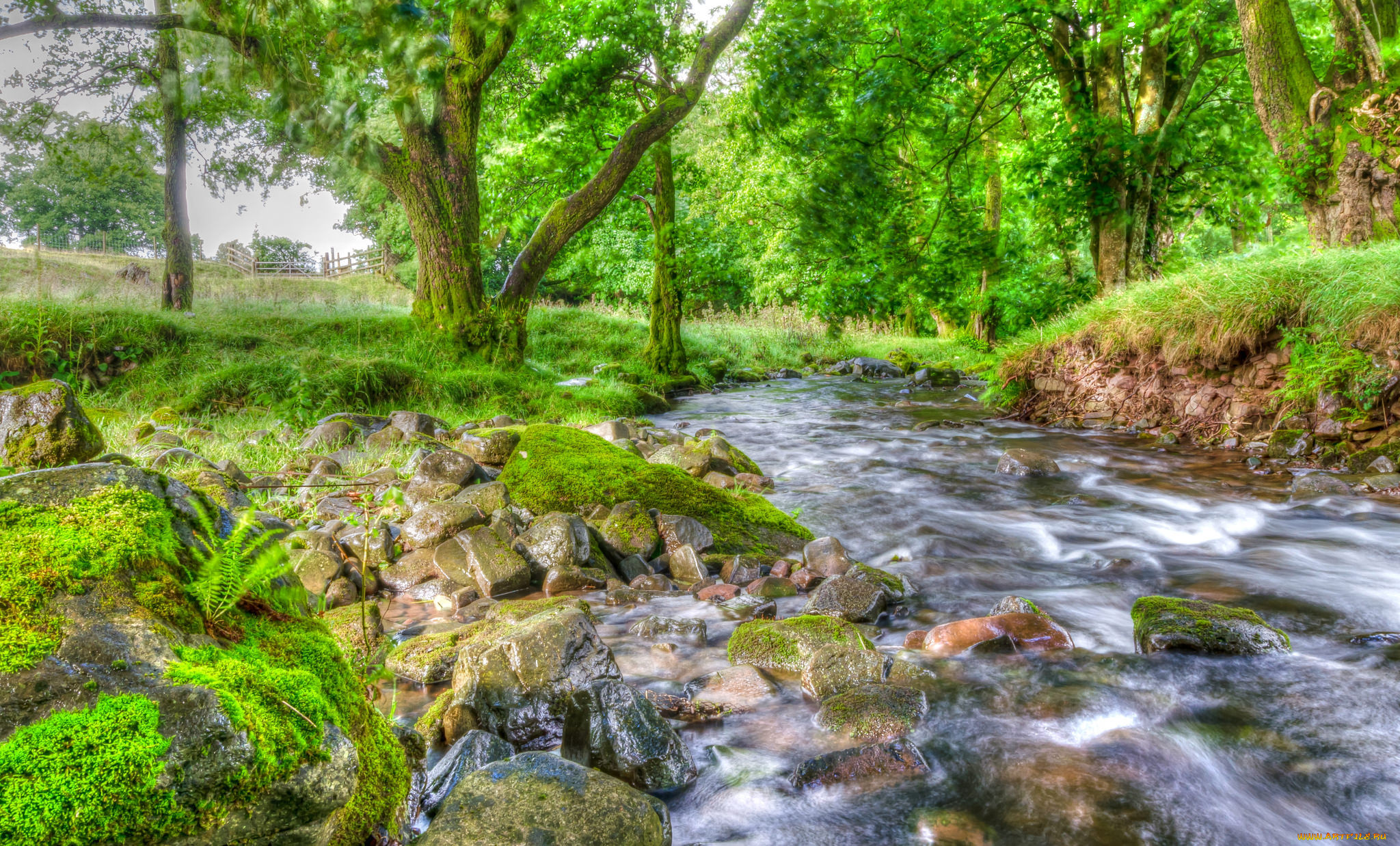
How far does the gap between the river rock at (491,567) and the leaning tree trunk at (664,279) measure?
10.4 meters

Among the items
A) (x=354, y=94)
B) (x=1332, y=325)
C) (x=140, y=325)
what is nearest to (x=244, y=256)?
(x=140, y=325)

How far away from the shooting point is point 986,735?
2.51 m

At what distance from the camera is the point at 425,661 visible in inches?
113

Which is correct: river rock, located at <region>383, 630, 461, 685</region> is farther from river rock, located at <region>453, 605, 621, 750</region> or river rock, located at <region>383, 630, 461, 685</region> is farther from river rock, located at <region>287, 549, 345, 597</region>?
river rock, located at <region>287, 549, 345, 597</region>

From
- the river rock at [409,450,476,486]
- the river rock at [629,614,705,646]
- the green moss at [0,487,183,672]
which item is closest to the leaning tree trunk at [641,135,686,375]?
the river rock at [409,450,476,486]

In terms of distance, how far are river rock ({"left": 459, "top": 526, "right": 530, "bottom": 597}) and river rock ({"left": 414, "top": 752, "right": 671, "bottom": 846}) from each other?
80.1 inches

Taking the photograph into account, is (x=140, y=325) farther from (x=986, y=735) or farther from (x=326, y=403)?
(x=986, y=735)

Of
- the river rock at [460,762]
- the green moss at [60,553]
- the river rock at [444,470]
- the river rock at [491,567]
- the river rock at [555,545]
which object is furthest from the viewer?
the river rock at [444,470]

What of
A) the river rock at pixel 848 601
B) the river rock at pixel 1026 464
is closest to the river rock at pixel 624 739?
the river rock at pixel 848 601

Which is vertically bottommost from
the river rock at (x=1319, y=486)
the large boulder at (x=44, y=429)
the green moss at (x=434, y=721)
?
the green moss at (x=434, y=721)

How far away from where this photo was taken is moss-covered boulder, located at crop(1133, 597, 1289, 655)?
3059 mm

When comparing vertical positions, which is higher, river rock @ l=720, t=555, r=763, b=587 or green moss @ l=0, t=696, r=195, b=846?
green moss @ l=0, t=696, r=195, b=846

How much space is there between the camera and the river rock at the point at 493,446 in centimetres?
545

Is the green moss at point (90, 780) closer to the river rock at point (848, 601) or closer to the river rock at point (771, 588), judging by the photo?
the river rock at point (848, 601)
